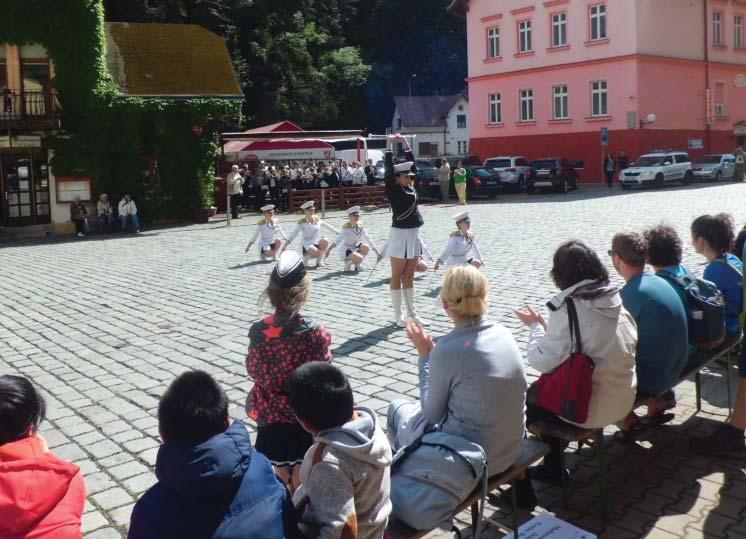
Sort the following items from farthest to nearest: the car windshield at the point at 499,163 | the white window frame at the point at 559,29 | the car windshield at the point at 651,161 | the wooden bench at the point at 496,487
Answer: the white window frame at the point at 559,29 → the car windshield at the point at 499,163 → the car windshield at the point at 651,161 → the wooden bench at the point at 496,487

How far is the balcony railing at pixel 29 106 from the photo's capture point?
25.8 m

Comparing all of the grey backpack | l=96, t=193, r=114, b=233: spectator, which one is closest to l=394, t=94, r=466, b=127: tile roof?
l=96, t=193, r=114, b=233: spectator

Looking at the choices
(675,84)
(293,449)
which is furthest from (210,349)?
(675,84)

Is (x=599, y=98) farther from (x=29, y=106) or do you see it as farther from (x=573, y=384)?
(x=573, y=384)

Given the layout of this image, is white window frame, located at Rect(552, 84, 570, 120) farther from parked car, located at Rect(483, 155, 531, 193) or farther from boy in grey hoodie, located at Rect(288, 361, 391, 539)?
boy in grey hoodie, located at Rect(288, 361, 391, 539)

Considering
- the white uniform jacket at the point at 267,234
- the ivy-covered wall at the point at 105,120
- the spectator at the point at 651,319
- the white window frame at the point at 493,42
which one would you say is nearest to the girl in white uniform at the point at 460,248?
the white uniform jacket at the point at 267,234

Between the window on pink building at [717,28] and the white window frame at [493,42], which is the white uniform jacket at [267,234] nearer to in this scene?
the white window frame at [493,42]

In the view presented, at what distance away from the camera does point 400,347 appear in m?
8.65

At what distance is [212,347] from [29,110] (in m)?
20.8

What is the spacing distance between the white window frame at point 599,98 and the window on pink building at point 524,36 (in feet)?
15.2

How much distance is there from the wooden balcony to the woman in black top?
2014 centimetres

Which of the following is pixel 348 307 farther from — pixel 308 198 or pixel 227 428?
pixel 308 198

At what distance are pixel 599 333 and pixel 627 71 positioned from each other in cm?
3838

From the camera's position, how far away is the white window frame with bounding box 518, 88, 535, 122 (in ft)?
145
